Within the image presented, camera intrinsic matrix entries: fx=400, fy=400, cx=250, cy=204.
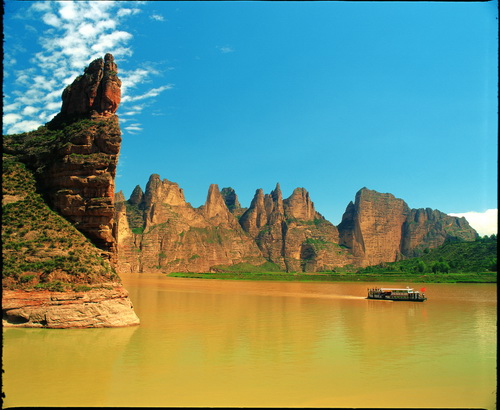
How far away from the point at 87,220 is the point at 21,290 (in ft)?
29.8

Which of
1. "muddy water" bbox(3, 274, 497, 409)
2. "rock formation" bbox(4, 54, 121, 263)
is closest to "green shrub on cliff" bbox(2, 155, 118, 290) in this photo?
"rock formation" bbox(4, 54, 121, 263)

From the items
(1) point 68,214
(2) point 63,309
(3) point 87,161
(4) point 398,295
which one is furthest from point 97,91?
(4) point 398,295

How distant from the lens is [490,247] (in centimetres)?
12888

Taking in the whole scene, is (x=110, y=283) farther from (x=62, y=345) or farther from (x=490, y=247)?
(x=490, y=247)

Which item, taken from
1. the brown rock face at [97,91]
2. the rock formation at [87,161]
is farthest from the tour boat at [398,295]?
the brown rock face at [97,91]

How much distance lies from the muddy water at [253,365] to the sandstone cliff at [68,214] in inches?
84.2

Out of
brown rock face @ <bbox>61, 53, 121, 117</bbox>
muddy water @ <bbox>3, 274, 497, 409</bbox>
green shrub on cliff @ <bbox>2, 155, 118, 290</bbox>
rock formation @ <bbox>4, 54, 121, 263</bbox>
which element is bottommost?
muddy water @ <bbox>3, 274, 497, 409</bbox>

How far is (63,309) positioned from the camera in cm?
2814

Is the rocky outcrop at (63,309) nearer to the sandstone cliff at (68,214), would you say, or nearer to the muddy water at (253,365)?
the sandstone cliff at (68,214)

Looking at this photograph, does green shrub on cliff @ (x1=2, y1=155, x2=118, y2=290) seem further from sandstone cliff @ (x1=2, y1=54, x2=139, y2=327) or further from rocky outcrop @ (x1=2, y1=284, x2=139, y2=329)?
rocky outcrop @ (x1=2, y1=284, x2=139, y2=329)

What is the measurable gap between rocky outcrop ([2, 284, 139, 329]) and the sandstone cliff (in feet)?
0.20

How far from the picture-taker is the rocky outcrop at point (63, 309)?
27.0m

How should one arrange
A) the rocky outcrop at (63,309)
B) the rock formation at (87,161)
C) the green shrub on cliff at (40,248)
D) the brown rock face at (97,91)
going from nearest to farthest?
1. the rocky outcrop at (63,309)
2. the green shrub on cliff at (40,248)
3. the rock formation at (87,161)
4. the brown rock face at (97,91)

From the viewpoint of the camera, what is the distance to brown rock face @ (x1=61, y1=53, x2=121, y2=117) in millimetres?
40438
